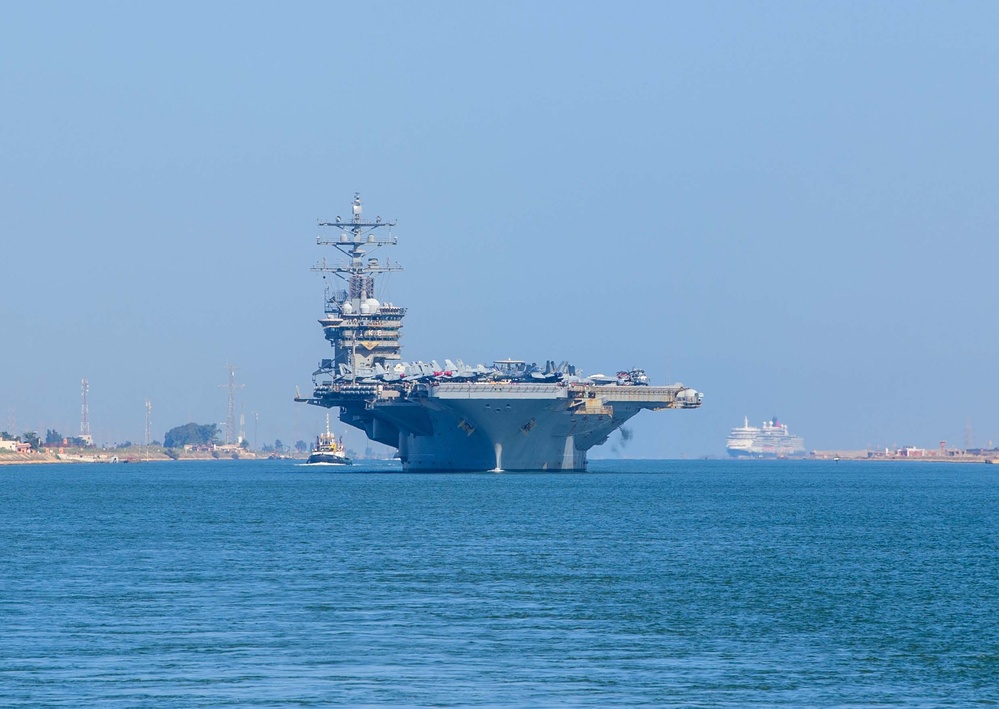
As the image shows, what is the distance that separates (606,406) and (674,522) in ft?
116

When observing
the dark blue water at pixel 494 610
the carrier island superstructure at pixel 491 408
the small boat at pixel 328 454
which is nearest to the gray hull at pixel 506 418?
the carrier island superstructure at pixel 491 408

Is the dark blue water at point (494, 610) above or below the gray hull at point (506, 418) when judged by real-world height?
below

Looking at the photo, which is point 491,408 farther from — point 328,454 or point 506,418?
point 328,454

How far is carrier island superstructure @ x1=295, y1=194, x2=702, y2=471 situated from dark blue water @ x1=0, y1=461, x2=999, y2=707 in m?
28.8

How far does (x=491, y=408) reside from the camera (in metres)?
94.9

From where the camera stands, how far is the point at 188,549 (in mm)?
47531

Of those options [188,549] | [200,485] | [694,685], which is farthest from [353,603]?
[200,485]

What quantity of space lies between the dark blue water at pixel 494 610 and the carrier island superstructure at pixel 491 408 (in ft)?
94.4

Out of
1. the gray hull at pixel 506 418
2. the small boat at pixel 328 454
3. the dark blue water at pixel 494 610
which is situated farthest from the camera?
the small boat at pixel 328 454

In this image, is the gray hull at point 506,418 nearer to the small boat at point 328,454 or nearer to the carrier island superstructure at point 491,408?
the carrier island superstructure at point 491,408

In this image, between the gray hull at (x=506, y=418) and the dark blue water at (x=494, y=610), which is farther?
the gray hull at (x=506, y=418)

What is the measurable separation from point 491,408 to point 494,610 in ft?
204

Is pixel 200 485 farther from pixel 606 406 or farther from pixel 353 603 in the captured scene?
pixel 353 603

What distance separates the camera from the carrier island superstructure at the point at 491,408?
95062 mm
